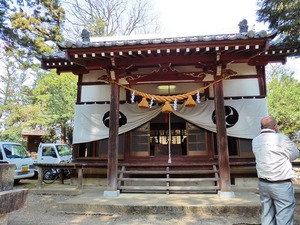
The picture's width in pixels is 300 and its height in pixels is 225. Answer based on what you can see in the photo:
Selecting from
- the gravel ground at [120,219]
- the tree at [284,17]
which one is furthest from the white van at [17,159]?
the tree at [284,17]

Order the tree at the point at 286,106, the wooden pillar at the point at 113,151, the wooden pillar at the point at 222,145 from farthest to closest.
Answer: the tree at the point at 286,106 → the wooden pillar at the point at 113,151 → the wooden pillar at the point at 222,145

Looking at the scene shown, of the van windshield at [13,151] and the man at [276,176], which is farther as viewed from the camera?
the van windshield at [13,151]

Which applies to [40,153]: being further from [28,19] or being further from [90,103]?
[28,19]

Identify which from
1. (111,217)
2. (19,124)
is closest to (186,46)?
(111,217)

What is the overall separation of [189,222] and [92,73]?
5233mm

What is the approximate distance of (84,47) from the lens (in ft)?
16.7

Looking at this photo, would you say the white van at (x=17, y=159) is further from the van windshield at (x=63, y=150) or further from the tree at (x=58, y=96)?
the tree at (x=58, y=96)

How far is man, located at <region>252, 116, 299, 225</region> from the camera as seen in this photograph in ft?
8.11

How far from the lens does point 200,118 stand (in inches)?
252

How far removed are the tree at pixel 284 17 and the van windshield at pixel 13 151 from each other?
9726 mm

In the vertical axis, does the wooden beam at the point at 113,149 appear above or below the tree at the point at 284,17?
below

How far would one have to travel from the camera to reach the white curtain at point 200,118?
634 cm

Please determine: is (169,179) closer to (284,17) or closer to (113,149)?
(113,149)

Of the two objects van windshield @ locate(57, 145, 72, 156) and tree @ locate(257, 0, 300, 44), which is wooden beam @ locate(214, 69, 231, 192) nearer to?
tree @ locate(257, 0, 300, 44)
